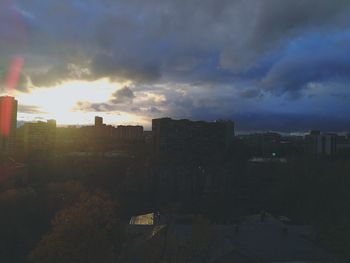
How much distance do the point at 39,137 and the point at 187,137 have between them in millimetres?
18429

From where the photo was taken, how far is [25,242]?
624 inches

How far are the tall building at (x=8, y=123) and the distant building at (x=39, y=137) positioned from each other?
2.62 meters

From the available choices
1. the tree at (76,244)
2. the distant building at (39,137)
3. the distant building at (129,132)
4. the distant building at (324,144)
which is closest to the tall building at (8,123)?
the distant building at (39,137)

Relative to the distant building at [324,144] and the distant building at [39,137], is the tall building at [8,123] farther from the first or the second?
the distant building at [324,144]

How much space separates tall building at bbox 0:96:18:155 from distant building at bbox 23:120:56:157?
8.60 ft

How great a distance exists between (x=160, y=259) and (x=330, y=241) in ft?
14.0

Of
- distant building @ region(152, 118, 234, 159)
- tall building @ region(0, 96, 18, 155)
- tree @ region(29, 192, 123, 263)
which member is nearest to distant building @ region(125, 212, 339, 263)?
tree @ region(29, 192, 123, 263)

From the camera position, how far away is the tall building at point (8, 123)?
134 ft

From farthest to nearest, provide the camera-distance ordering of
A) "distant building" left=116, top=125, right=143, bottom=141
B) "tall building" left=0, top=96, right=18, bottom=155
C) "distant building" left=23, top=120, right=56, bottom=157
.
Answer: "distant building" left=116, top=125, right=143, bottom=141, "distant building" left=23, top=120, right=56, bottom=157, "tall building" left=0, top=96, right=18, bottom=155

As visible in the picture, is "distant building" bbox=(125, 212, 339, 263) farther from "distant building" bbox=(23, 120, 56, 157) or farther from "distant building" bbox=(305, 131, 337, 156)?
"distant building" bbox=(305, 131, 337, 156)

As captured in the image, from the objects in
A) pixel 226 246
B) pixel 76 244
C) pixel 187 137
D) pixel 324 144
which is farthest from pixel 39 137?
pixel 76 244

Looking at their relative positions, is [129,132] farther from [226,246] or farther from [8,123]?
[226,246]

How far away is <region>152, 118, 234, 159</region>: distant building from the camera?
43.2 metres

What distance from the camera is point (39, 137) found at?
49781mm
